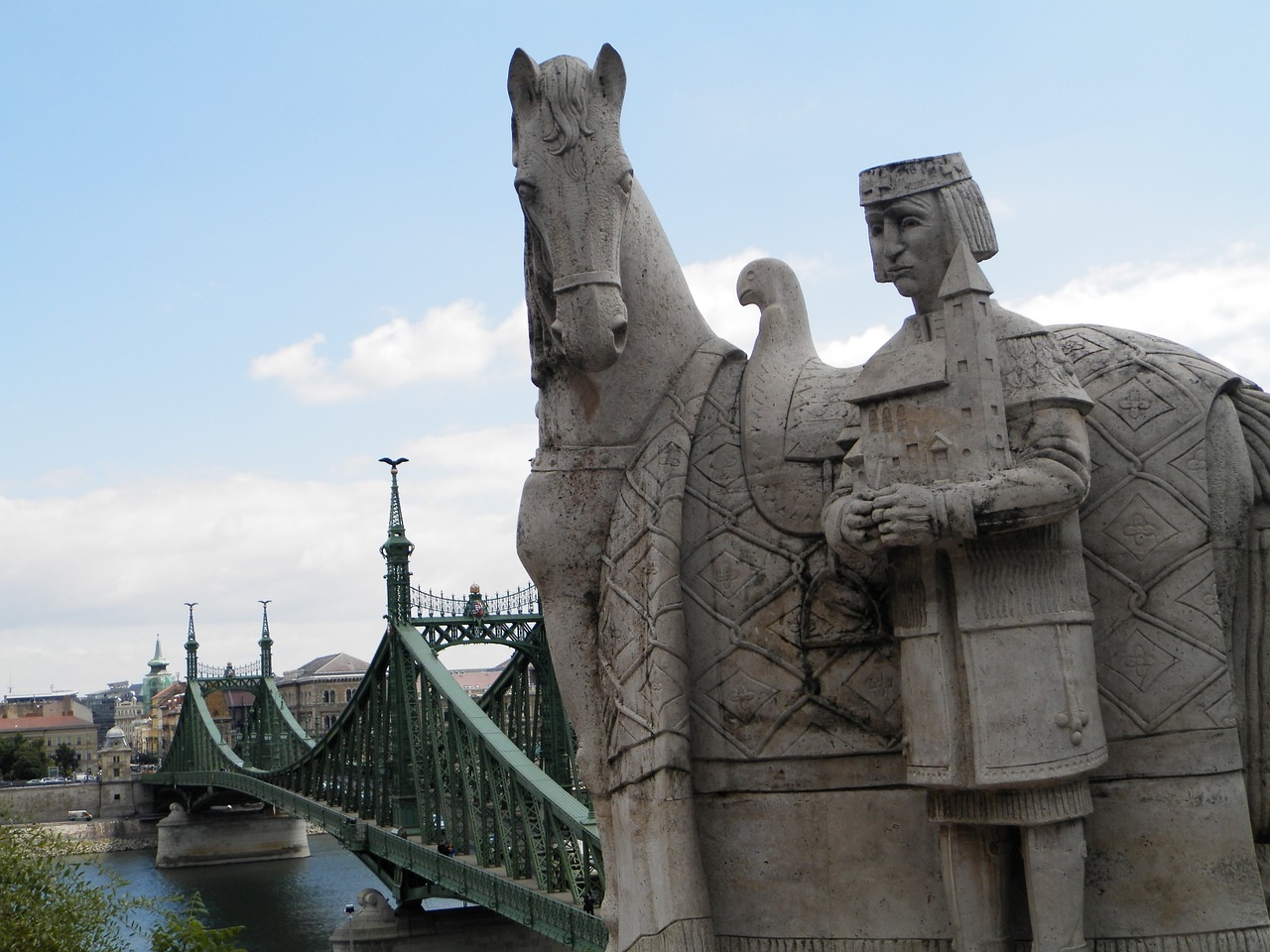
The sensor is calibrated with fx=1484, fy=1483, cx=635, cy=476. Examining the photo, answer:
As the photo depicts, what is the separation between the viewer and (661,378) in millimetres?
4227

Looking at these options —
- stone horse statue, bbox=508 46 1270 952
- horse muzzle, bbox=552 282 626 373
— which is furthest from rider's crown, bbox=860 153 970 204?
horse muzzle, bbox=552 282 626 373

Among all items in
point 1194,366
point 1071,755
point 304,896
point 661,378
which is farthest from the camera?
point 304,896

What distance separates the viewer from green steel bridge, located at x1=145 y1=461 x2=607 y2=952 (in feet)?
72.8

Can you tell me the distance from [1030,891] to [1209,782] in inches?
21.0

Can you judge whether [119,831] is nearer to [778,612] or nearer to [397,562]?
[397,562]

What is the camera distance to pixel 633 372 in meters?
4.20

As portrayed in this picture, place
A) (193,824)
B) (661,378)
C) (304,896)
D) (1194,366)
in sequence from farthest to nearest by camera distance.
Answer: (193,824) → (304,896) → (661,378) → (1194,366)

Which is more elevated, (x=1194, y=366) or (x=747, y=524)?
(x=1194, y=366)

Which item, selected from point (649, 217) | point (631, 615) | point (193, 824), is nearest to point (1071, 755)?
point (631, 615)

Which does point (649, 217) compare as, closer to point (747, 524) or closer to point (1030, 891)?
A: point (747, 524)

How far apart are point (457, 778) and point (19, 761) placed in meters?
53.4

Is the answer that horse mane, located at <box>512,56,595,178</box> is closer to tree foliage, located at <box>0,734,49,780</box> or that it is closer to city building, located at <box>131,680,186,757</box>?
tree foliage, located at <box>0,734,49,780</box>

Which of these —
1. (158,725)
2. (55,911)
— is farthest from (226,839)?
(158,725)

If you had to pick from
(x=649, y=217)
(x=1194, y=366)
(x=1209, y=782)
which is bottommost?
(x=1209, y=782)
